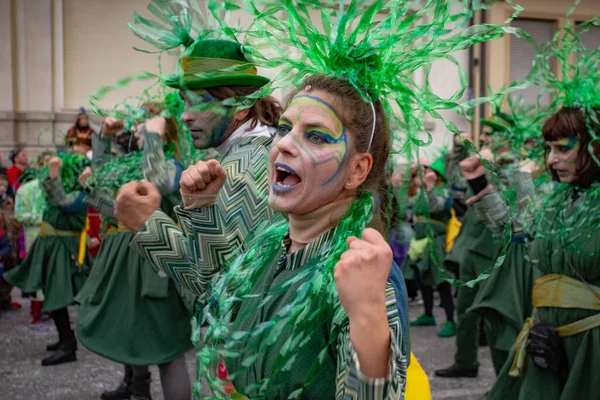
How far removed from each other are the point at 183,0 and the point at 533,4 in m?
14.9

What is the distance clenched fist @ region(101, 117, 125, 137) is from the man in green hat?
5.22ft

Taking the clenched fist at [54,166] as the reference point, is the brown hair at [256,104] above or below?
above

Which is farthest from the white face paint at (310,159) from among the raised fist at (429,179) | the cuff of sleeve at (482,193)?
the raised fist at (429,179)

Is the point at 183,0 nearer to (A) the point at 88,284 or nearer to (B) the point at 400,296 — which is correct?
(B) the point at 400,296

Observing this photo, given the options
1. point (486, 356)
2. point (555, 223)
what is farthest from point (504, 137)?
point (486, 356)

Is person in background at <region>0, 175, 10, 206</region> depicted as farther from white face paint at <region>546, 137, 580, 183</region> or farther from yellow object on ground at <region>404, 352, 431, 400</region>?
yellow object on ground at <region>404, 352, 431, 400</region>

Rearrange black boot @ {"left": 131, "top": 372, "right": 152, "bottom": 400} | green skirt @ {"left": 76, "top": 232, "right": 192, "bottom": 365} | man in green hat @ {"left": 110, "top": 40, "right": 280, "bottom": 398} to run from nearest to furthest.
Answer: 1. man in green hat @ {"left": 110, "top": 40, "right": 280, "bottom": 398}
2. green skirt @ {"left": 76, "top": 232, "right": 192, "bottom": 365}
3. black boot @ {"left": 131, "top": 372, "right": 152, "bottom": 400}

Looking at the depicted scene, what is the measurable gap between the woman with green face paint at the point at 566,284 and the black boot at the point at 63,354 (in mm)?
4134

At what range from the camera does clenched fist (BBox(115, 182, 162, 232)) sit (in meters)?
2.94

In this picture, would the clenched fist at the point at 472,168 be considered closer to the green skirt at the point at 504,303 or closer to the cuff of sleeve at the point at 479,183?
the cuff of sleeve at the point at 479,183

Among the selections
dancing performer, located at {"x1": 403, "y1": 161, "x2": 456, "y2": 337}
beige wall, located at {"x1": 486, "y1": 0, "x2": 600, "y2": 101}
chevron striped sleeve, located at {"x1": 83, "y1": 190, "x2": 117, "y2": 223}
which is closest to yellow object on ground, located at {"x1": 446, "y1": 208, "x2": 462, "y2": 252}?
dancing performer, located at {"x1": 403, "y1": 161, "x2": 456, "y2": 337}

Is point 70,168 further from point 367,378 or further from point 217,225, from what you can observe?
point 367,378

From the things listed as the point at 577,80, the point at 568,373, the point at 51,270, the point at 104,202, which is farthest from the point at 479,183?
the point at 51,270

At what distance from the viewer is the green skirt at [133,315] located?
4.37 meters
